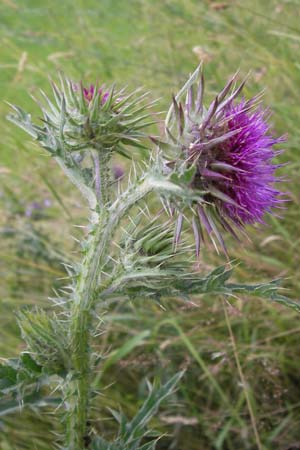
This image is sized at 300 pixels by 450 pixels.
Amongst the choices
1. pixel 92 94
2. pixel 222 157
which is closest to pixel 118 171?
pixel 92 94

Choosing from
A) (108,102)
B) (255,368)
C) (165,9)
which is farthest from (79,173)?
(165,9)

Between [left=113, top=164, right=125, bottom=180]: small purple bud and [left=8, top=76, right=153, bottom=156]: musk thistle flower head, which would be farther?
[left=113, top=164, right=125, bottom=180]: small purple bud

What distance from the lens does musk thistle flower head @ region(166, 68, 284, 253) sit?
4.96 feet

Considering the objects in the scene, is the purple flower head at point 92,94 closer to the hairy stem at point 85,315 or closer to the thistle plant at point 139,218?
the thistle plant at point 139,218

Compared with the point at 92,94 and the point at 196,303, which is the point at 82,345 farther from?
the point at 196,303

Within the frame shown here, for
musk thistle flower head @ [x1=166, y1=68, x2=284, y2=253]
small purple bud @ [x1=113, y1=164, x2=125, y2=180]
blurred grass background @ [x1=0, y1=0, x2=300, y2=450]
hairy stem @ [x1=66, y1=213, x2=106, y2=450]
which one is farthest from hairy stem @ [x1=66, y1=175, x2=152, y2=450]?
small purple bud @ [x1=113, y1=164, x2=125, y2=180]

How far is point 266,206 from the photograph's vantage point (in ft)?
5.25

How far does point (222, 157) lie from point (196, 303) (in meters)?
1.30

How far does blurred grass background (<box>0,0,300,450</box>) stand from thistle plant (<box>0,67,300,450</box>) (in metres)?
0.31

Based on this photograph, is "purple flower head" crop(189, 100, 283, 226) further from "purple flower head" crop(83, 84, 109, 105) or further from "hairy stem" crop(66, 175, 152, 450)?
"purple flower head" crop(83, 84, 109, 105)

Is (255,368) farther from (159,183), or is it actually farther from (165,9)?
(165,9)

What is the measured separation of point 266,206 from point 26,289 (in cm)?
220

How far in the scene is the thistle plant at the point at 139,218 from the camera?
1502mm

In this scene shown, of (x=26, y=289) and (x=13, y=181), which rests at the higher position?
(x=13, y=181)
